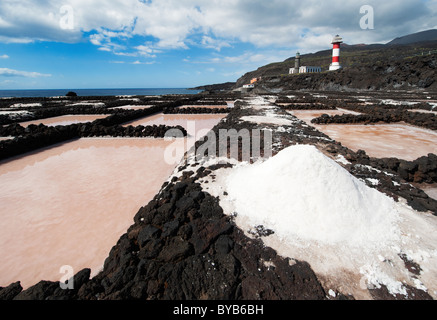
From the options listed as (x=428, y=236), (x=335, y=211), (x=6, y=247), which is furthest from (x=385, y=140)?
(x=6, y=247)

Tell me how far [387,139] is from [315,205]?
7451 millimetres

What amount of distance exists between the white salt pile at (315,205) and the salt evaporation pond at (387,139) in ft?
14.2

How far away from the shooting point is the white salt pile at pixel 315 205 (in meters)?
2.60

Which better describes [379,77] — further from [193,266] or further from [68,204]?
[68,204]

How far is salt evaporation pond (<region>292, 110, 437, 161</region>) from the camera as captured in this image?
6.60 m

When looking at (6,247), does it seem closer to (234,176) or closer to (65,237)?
(65,237)

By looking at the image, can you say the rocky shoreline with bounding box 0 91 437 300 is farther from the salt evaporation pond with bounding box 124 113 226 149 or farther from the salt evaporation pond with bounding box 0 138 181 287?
the salt evaporation pond with bounding box 124 113 226 149

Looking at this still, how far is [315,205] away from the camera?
2.79 metres

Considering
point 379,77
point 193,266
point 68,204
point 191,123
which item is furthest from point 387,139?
point 379,77

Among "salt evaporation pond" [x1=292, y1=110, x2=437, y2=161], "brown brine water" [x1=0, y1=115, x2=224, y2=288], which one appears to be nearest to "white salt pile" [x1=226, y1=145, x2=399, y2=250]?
"brown brine water" [x1=0, y1=115, x2=224, y2=288]

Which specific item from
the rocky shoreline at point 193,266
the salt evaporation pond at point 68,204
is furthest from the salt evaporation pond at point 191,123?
the rocky shoreline at point 193,266

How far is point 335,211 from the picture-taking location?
2734 mm

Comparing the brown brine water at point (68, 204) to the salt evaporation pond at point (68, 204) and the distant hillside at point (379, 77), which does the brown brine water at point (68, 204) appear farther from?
the distant hillside at point (379, 77)
